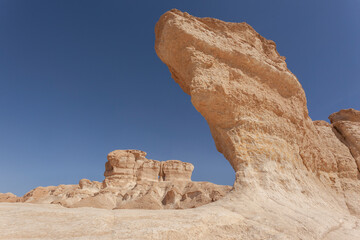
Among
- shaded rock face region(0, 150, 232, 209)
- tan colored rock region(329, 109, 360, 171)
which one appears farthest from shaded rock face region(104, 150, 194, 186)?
tan colored rock region(329, 109, 360, 171)

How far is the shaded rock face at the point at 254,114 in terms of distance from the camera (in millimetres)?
4426

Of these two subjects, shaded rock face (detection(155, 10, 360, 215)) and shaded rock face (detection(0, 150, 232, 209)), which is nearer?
shaded rock face (detection(155, 10, 360, 215))

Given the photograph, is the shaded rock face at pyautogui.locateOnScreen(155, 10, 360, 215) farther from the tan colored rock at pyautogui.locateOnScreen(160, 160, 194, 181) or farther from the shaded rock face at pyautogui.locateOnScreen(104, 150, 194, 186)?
the tan colored rock at pyautogui.locateOnScreen(160, 160, 194, 181)

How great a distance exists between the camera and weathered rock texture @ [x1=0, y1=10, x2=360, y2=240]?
242 cm

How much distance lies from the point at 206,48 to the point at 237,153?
8.65ft

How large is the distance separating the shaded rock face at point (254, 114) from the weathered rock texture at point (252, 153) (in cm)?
2

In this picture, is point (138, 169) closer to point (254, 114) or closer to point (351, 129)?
point (351, 129)

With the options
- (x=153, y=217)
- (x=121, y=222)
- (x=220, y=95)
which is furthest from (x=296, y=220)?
(x=220, y=95)

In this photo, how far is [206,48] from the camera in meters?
5.25

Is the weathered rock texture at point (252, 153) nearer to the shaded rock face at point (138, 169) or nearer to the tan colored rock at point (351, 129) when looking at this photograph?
the tan colored rock at point (351, 129)

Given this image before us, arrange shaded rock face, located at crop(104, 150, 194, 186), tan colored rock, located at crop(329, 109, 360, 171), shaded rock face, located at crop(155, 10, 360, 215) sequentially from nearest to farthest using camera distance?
shaded rock face, located at crop(155, 10, 360, 215) → tan colored rock, located at crop(329, 109, 360, 171) → shaded rock face, located at crop(104, 150, 194, 186)

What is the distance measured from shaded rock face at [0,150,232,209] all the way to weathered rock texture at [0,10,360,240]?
1927 centimetres

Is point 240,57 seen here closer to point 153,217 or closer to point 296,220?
point 296,220

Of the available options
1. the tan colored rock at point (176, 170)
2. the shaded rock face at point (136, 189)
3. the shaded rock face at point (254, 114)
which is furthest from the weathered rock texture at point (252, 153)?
the tan colored rock at point (176, 170)
